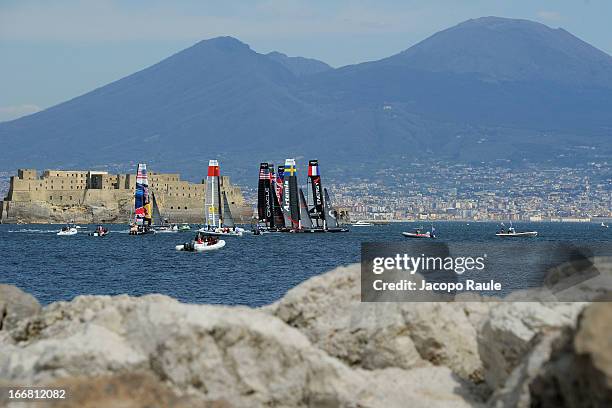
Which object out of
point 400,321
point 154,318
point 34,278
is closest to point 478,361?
point 400,321

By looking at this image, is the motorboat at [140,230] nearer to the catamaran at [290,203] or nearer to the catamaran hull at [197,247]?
the catamaran at [290,203]

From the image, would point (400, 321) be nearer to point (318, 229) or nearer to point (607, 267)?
point (607, 267)

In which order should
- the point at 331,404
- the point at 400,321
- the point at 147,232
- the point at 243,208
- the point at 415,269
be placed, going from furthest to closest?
the point at 243,208
the point at 147,232
the point at 415,269
the point at 400,321
the point at 331,404

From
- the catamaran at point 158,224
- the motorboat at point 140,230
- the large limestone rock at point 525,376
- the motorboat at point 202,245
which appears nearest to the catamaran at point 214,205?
the motorboat at point 140,230

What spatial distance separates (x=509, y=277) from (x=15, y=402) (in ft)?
91.9

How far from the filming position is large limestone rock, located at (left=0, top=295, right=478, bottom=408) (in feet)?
29.3

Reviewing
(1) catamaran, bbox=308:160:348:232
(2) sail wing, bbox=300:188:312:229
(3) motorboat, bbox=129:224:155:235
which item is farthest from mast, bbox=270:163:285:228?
(3) motorboat, bbox=129:224:155:235

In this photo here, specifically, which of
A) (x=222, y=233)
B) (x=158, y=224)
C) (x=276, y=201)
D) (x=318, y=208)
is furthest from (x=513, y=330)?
(x=158, y=224)

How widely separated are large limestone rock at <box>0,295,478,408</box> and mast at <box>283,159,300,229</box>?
89.7 metres

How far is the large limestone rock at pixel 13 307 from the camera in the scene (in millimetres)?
12047

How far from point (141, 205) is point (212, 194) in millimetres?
8963

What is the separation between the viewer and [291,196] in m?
102

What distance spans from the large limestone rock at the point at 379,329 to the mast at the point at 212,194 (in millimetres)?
77163

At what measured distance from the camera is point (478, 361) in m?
10.6
